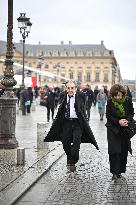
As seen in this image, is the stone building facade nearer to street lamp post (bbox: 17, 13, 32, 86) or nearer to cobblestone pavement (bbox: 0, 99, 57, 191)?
street lamp post (bbox: 17, 13, 32, 86)

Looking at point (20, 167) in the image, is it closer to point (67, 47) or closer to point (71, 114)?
point (71, 114)

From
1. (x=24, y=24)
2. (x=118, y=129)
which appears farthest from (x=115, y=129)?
(x=24, y=24)

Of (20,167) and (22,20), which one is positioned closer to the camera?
(20,167)

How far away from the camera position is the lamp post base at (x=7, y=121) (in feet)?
40.8

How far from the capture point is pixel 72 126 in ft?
32.5

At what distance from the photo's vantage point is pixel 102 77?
171375mm

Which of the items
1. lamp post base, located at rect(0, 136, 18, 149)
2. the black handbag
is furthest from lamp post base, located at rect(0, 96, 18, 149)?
the black handbag

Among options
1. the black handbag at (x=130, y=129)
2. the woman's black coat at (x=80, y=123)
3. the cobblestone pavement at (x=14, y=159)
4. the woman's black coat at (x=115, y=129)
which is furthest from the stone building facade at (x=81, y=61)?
the black handbag at (x=130, y=129)

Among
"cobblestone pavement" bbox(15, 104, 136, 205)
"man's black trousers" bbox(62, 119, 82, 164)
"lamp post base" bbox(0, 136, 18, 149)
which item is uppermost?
"man's black trousers" bbox(62, 119, 82, 164)

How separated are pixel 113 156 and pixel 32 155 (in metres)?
3.24

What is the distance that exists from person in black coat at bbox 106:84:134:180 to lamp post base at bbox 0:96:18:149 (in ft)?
13.3

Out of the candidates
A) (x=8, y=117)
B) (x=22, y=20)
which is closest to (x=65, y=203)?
(x=8, y=117)

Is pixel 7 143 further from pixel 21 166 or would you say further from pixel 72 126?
pixel 72 126

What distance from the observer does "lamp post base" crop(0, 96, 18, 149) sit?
12438 millimetres
